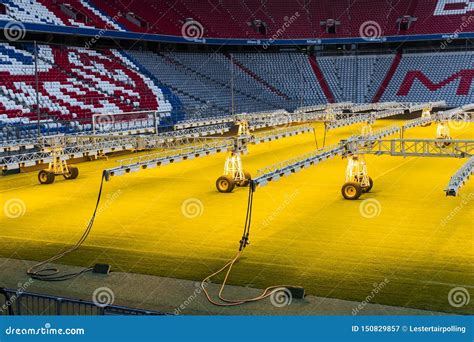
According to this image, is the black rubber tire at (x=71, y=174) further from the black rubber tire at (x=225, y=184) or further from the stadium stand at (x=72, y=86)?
the stadium stand at (x=72, y=86)

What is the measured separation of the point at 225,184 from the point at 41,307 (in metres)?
11.8

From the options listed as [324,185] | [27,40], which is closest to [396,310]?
[324,185]

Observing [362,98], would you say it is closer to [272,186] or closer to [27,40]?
[27,40]

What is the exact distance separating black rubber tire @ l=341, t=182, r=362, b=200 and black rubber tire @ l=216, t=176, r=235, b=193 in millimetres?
3969

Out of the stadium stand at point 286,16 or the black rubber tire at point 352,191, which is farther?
the stadium stand at point 286,16

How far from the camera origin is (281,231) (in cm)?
1678

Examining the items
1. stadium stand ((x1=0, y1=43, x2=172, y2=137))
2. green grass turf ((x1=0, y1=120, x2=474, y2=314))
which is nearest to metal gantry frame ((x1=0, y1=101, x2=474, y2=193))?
green grass turf ((x1=0, y1=120, x2=474, y2=314))

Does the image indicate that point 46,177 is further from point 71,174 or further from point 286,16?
point 286,16

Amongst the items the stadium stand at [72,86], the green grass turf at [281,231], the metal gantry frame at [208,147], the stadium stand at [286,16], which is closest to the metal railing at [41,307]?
the green grass turf at [281,231]

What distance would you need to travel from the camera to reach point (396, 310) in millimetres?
11031

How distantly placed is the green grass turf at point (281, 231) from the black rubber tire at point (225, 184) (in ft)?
0.78

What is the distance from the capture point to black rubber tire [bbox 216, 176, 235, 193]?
73.6ft

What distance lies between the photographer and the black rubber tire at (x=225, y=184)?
22422 millimetres

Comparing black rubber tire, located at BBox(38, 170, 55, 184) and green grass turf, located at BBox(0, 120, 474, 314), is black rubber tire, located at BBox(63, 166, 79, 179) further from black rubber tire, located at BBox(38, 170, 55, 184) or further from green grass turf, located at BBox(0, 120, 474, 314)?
black rubber tire, located at BBox(38, 170, 55, 184)
